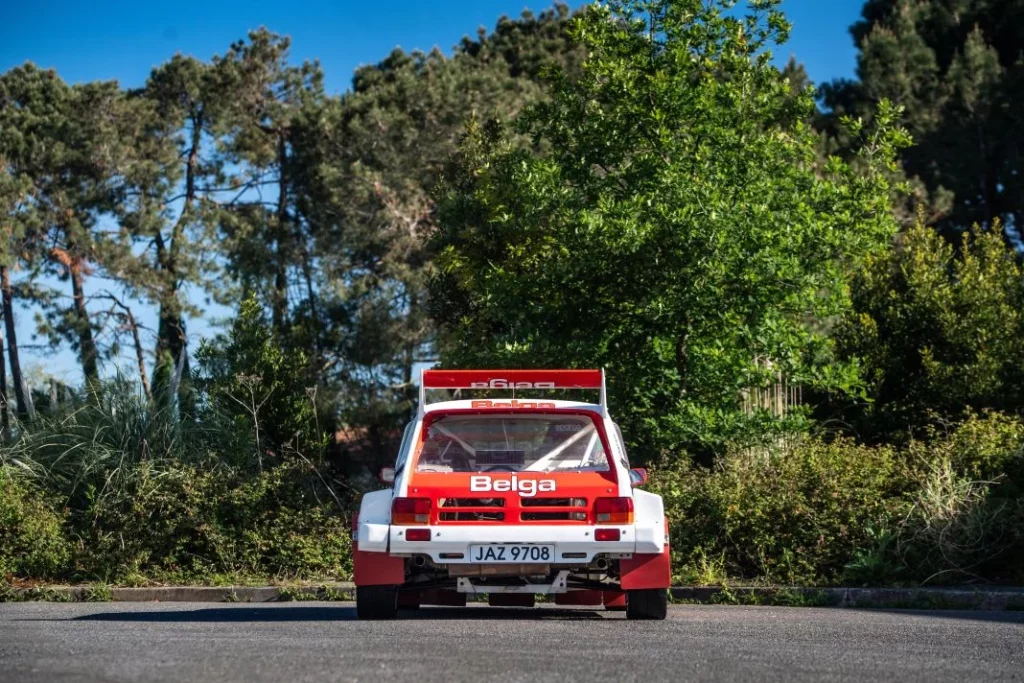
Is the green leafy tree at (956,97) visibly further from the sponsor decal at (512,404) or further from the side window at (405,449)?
the side window at (405,449)

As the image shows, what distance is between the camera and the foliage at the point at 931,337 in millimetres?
22484

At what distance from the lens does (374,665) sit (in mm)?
7160

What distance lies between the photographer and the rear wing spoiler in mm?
10852

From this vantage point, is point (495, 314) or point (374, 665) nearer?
point (374, 665)

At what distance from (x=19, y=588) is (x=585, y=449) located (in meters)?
7.35

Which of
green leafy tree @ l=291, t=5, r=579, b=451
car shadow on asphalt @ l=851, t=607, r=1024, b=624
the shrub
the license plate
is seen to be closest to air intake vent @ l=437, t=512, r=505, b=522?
the license plate

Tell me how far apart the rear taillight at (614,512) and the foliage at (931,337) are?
43.7ft

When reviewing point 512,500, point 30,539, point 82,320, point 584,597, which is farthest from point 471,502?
point 82,320

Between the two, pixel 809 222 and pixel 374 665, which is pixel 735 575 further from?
pixel 374 665

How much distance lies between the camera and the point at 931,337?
2327 cm

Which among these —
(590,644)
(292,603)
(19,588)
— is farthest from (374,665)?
(19,588)

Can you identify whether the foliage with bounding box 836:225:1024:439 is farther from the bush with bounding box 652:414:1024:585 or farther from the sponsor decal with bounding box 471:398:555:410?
the sponsor decal with bounding box 471:398:555:410

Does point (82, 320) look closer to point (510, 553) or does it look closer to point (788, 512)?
point (788, 512)

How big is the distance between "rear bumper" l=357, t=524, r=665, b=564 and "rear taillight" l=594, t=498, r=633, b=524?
7cm
